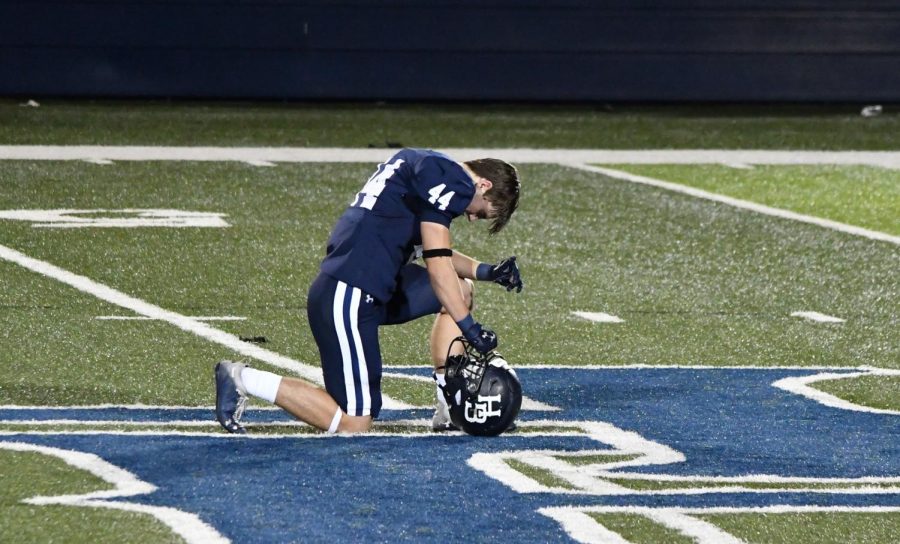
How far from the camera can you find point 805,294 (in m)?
10.7

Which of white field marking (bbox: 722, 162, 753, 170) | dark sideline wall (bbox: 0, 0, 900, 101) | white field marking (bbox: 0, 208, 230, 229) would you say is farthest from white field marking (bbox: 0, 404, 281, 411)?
dark sideline wall (bbox: 0, 0, 900, 101)

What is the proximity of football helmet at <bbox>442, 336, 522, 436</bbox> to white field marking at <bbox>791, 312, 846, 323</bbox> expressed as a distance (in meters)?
3.45

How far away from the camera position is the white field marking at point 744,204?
13.4 meters

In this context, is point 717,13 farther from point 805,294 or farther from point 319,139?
point 805,294

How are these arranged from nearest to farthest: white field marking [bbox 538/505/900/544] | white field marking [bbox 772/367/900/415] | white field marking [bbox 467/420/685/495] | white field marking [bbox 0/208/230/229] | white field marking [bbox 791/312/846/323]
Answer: white field marking [bbox 538/505/900/544] < white field marking [bbox 467/420/685/495] < white field marking [bbox 772/367/900/415] < white field marking [bbox 791/312/846/323] < white field marking [bbox 0/208/230/229]

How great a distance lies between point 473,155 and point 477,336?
35.8ft

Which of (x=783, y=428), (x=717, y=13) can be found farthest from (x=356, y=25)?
(x=783, y=428)

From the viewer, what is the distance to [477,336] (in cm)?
670

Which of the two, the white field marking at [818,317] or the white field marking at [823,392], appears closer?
the white field marking at [823,392]

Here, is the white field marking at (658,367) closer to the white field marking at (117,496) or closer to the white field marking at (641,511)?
the white field marking at (117,496)

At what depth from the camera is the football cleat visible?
6.76 m

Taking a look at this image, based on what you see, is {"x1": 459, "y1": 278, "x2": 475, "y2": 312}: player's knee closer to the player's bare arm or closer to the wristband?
the wristband

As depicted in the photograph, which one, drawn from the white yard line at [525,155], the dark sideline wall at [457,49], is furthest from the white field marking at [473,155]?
the dark sideline wall at [457,49]

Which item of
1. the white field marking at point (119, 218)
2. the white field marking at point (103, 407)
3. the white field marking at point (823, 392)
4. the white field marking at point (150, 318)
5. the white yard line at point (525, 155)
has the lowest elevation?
the white field marking at point (823, 392)
